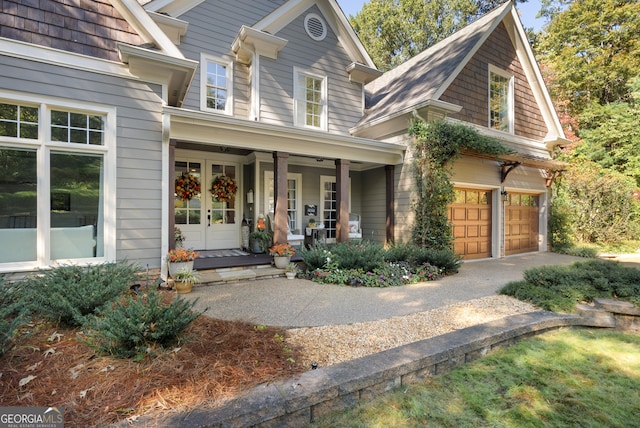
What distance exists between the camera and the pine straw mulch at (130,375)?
1938mm

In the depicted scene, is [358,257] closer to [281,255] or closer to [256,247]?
[281,255]

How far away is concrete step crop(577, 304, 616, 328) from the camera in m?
3.93

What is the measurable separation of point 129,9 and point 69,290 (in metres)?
4.46

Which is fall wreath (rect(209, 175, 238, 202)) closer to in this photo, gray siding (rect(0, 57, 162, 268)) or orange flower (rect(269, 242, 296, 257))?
orange flower (rect(269, 242, 296, 257))

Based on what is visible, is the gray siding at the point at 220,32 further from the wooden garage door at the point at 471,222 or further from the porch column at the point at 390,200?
the wooden garage door at the point at 471,222

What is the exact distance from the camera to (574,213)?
1180 centimetres

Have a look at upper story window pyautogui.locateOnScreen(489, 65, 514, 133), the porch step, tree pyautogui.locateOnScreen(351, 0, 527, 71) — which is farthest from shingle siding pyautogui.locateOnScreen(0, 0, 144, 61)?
tree pyautogui.locateOnScreen(351, 0, 527, 71)

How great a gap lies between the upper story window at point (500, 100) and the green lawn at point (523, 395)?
8.00 m

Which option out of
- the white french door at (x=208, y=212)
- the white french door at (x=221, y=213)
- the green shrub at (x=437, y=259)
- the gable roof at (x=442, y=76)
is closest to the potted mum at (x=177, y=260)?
the white french door at (x=208, y=212)

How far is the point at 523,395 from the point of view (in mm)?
2422

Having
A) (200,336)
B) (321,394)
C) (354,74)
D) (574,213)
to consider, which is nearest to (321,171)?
(354,74)

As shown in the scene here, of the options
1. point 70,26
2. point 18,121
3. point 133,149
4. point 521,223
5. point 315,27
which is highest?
point 315,27

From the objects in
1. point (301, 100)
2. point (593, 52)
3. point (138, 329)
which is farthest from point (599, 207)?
point (138, 329)

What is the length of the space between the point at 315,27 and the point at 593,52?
16.7m
